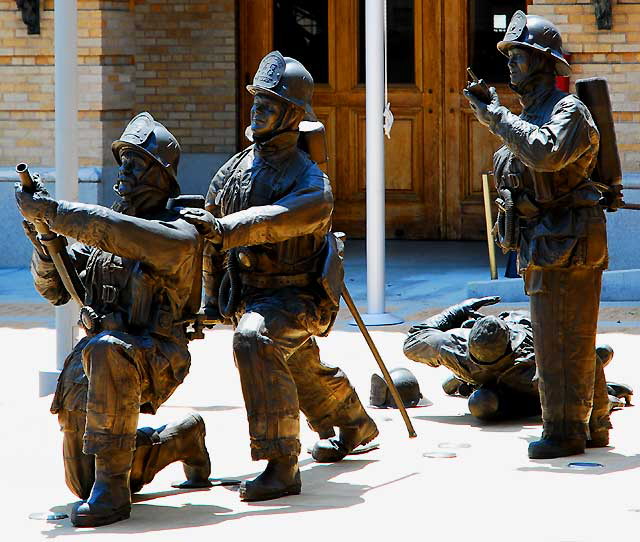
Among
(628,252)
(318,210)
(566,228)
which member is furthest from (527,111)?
(628,252)

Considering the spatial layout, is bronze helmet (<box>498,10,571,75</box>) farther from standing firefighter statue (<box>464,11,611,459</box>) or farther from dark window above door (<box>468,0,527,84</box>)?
dark window above door (<box>468,0,527,84</box>)

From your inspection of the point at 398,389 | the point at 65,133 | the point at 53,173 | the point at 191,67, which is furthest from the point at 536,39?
the point at 191,67

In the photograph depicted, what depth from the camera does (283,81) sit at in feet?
22.4

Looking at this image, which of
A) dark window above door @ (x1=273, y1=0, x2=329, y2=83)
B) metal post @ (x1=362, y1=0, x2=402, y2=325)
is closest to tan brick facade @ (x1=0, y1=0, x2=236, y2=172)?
dark window above door @ (x1=273, y1=0, x2=329, y2=83)

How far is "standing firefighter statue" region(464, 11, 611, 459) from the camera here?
7.21 m

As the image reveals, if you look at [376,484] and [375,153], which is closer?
[376,484]

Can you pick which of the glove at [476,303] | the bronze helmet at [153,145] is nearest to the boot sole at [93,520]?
the bronze helmet at [153,145]

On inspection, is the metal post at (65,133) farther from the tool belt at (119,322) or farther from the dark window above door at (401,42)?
the dark window above door at (401,42)

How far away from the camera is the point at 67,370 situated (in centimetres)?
643

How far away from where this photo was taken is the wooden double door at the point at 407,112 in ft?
53.2

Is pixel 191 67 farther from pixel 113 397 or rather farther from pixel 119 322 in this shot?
pixel 113 397

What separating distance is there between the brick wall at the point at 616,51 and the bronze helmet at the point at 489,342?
5845 mm

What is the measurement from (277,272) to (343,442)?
102cm

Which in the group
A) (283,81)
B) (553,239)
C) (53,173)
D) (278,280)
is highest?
(283,81)
